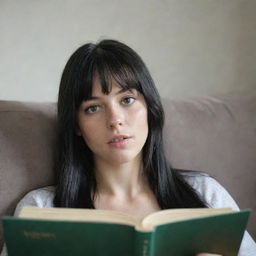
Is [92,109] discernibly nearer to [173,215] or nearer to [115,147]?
[115,147]

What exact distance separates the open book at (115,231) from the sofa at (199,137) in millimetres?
406

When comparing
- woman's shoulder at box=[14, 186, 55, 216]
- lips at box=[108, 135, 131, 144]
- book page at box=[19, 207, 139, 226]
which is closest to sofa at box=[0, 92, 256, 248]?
woman's shoulder at box=[14, 186, 55, 216]

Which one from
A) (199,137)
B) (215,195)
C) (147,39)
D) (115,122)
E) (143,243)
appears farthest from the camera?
(147,39)

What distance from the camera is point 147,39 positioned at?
1.45 metres

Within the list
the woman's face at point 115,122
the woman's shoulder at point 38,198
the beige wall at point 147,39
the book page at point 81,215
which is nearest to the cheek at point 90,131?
the woman's face at point 115,122

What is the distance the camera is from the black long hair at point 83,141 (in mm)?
998

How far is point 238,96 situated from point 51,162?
0.68 meters

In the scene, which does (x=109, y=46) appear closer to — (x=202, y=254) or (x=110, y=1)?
(x=110, y=1)

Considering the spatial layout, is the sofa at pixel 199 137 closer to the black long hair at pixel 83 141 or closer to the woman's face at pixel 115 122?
the black long hair at pixel 83 141

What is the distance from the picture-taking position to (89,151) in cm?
116

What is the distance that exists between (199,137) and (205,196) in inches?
8.0

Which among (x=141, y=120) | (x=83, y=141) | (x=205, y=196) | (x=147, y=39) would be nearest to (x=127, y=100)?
(x=141, y=120)

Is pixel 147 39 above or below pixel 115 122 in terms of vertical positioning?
above

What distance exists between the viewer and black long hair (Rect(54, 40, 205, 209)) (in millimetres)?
998
